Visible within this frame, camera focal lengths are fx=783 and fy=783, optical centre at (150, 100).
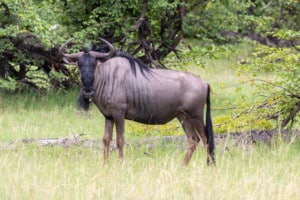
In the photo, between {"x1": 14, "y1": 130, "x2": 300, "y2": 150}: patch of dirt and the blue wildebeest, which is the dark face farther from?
{"x1": 14, "y1": 130, "x2": 300, "y2": 150}: patch of dirt

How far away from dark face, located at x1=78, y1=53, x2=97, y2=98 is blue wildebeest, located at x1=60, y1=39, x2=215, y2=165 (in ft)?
0.44

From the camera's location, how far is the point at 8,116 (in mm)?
12953

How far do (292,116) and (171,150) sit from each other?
2017 mm

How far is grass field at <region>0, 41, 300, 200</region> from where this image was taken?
704 cm

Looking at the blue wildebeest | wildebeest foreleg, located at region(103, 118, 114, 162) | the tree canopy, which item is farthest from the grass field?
A: the tree canopy

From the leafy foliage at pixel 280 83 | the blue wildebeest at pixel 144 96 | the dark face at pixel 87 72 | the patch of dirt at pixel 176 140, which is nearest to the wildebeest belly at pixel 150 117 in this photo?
the blue wildebeest at pixel 144 96

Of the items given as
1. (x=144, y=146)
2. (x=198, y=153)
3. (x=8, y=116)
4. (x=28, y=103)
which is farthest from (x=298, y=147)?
(x=28, y=103)

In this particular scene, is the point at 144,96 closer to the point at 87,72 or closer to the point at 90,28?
the point at 87,72

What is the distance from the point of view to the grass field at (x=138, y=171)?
704 centimetres

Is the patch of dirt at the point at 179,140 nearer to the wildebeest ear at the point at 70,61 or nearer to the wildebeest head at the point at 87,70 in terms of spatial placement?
the wildebeest head at the point at 87,70

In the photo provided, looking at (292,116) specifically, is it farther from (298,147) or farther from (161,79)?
(161,79)

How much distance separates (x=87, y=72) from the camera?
9328 millimetres

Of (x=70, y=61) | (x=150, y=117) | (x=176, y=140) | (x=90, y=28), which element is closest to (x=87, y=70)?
(x=70, y=61)

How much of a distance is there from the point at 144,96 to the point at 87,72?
82 centimetres
